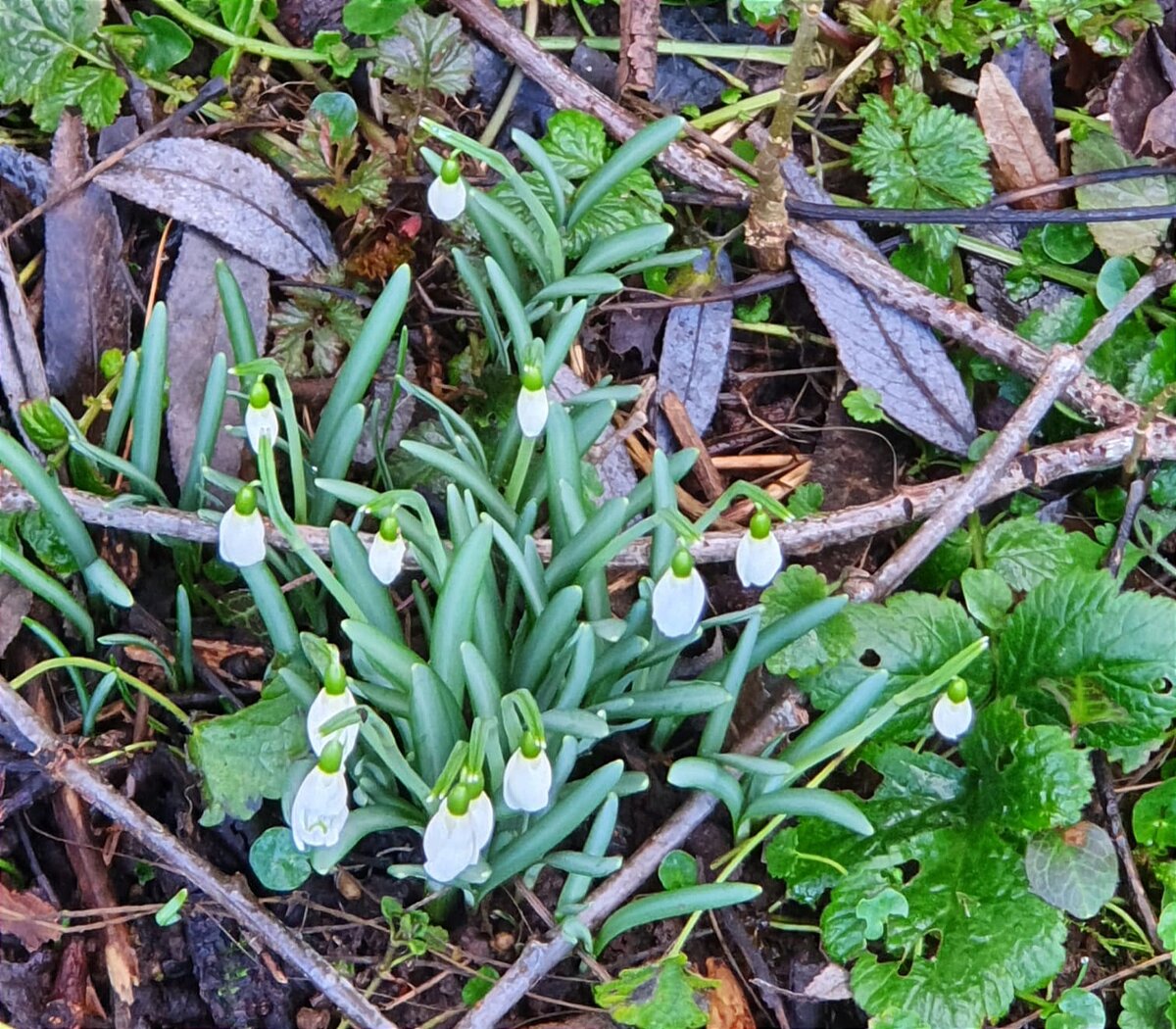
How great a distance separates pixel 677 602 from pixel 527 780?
0.31 metres

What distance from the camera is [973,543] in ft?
7.18

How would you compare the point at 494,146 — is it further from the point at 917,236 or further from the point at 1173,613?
the point at 1173,613

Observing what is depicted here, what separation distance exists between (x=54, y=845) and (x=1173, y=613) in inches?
71.5

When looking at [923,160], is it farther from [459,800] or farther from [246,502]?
[459,800]

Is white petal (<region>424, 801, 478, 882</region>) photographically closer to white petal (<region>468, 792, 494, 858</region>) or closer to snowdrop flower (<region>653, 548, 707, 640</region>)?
white petal (<region>468, 792, 494, 858</region>)

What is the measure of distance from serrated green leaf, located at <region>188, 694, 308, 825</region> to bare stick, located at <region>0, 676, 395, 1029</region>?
0.24 feet

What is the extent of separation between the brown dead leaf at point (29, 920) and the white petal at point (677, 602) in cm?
103

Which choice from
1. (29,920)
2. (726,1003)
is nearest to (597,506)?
(726,1003)

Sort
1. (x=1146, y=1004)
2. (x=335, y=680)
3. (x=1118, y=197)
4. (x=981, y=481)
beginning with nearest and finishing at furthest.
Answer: (x=335, y=680), (x=1146, y=1004), (x=981, y=481), (x=1118, y=197)

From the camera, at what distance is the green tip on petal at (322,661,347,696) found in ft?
4.76

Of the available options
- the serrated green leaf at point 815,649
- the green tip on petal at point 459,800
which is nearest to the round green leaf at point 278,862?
the green tip on petal at point 459,800

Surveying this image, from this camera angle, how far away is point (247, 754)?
5.82 feet

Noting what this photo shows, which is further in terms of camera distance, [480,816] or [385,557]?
[385,557]

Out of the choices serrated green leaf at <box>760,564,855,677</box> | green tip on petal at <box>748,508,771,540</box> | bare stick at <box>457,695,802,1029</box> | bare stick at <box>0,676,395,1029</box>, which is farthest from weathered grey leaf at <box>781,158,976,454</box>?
bare stick at <box>0,676,395,1029</box>
